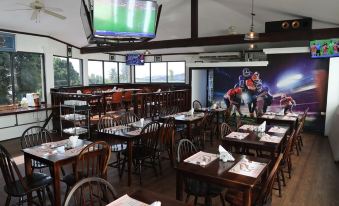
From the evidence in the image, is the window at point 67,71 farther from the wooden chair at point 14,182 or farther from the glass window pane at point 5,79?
the wooden chair at point 14,182

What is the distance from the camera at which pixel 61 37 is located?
7977 mm

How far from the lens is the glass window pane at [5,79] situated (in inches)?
256

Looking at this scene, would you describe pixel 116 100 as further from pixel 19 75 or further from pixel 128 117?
pixel 128 117

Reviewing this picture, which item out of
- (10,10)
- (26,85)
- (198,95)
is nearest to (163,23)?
(198,95)

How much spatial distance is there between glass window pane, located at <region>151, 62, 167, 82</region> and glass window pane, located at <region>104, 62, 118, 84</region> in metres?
1.63

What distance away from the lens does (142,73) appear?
11.6 m

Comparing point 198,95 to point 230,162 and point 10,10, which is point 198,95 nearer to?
point 10,10

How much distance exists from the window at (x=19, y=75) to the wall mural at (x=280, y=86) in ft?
18.5

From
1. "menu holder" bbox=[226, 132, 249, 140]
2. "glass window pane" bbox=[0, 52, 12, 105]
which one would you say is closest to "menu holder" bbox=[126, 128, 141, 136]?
"menu holder" bbox=[226, 132, 249, 140]

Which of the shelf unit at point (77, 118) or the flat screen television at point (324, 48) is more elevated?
the flat screen television at point (324, 48)

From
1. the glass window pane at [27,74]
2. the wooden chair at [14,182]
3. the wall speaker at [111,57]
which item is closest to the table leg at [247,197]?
the wooden chair at [14,182]

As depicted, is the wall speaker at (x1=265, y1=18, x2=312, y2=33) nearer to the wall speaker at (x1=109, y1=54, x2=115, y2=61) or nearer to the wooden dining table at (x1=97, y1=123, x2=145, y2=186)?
the wooden dining table at (x1=97, y1=123, x2=145, y2=186)

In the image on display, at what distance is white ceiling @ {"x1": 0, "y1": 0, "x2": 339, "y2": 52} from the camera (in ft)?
15.7

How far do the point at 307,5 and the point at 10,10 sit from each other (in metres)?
6.03
